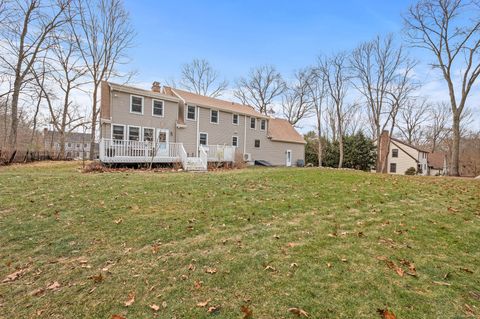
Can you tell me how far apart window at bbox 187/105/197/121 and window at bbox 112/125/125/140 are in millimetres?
4847

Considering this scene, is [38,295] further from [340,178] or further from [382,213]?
[340,178]

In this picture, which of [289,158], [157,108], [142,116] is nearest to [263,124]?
[289,158]

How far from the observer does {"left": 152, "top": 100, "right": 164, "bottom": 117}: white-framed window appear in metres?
17.0

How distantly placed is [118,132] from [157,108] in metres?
3.07

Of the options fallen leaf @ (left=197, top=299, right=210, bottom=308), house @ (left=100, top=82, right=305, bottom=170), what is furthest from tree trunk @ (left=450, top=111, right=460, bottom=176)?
fallen leaf @ (left=197, top=299, right=210, bottom=308)

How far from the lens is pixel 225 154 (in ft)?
55.6

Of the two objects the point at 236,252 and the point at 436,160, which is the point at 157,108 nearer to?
the point at 236,252

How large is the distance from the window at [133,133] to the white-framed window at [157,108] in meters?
1.58

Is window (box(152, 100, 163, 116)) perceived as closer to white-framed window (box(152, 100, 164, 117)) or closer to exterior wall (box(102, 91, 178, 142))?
white-framed window (box(152, 100, 164, 117))

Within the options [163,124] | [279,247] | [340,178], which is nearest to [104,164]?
[163,124]

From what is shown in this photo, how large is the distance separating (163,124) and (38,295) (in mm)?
15350

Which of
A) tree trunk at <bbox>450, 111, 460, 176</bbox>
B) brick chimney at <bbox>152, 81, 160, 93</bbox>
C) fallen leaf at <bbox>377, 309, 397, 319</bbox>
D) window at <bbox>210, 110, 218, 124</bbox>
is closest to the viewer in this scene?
fallen leaf at <bbox>377, 309, 397, 319</bbox>

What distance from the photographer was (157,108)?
17.2m

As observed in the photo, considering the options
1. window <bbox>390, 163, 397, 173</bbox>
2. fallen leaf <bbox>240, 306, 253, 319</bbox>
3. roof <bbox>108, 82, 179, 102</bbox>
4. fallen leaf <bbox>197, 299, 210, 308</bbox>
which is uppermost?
roof <bbox>108, 82, 179, 102</bbox>
